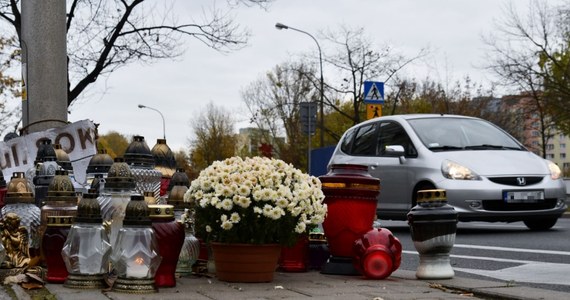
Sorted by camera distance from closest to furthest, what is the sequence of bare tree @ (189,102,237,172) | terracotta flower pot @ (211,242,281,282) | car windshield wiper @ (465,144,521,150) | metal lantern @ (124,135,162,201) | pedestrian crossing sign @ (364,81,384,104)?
1. terracotta flower pot @ (211,242,281,282)
2. metal lantern @ (124,135,162,201)
3. car windshield wiper @ (465,144,521,150)
4. pedestrian crossing sign @ (364,81,384,104)
5. bare tree @ (189,102,237,172)

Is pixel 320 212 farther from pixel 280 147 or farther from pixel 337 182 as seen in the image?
pixel 280 147

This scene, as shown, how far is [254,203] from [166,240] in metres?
0.55

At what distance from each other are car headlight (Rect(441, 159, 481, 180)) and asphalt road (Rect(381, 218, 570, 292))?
769 millimetres

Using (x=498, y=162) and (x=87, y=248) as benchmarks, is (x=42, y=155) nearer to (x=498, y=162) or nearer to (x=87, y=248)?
(x=87, y=248)

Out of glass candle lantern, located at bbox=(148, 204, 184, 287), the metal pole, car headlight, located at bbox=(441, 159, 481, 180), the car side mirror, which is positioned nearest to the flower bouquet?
glass candle lantern, located at bbox=(148, 204, 184, 287)

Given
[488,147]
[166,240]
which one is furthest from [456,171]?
[166,240]

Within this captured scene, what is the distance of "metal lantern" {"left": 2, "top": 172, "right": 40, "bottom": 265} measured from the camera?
4871 mm

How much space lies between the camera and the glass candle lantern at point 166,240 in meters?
4.43

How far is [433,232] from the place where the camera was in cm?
507

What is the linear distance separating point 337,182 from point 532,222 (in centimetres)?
655

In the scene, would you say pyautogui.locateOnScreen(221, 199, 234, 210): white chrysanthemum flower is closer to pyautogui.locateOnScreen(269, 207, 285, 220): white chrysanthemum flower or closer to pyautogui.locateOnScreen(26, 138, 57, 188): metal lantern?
pyautogui.locateOnScreen(269, 207, 285, 220): white chrysanthemum flower

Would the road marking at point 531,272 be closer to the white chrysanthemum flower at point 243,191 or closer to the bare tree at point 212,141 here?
the white chrysanthemum flower at point 243,191

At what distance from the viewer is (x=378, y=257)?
498 cm

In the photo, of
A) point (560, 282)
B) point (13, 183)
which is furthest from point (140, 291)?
point (560, 282)
